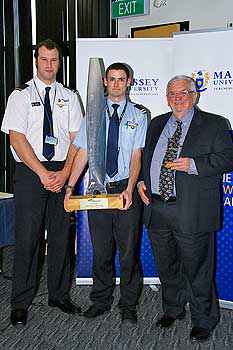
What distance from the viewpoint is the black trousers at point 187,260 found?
9.24 ft

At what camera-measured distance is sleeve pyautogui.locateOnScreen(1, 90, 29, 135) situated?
9.62ft

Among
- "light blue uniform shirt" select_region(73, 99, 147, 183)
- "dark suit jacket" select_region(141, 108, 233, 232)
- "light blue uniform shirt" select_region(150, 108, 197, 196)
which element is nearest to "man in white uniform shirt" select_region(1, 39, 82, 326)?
"light blue uniform shirt" select_region(73, 99, 147, 183)

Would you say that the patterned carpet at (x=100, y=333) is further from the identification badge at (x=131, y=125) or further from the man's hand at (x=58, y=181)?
the identification badge at (x=131, y=125)

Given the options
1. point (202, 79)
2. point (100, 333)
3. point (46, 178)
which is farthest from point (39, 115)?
point (100, 333)

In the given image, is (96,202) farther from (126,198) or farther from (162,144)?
(162,144)

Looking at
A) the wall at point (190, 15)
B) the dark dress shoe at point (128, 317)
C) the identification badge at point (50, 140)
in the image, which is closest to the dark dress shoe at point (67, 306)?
the dark dress shoe at point (128, 317)

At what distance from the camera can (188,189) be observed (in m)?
2.75

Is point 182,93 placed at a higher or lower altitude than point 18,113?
higher

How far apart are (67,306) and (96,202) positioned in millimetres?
927

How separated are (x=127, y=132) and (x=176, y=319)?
4.24 feet

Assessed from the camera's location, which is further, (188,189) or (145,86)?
(145,86)

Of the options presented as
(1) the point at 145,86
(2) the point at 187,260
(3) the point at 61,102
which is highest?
(1) the point at 145,86

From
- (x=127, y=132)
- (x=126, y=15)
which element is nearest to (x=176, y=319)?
(x=127, y=132)

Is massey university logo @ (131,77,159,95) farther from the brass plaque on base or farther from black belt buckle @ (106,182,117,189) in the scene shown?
the brass plaque on base
